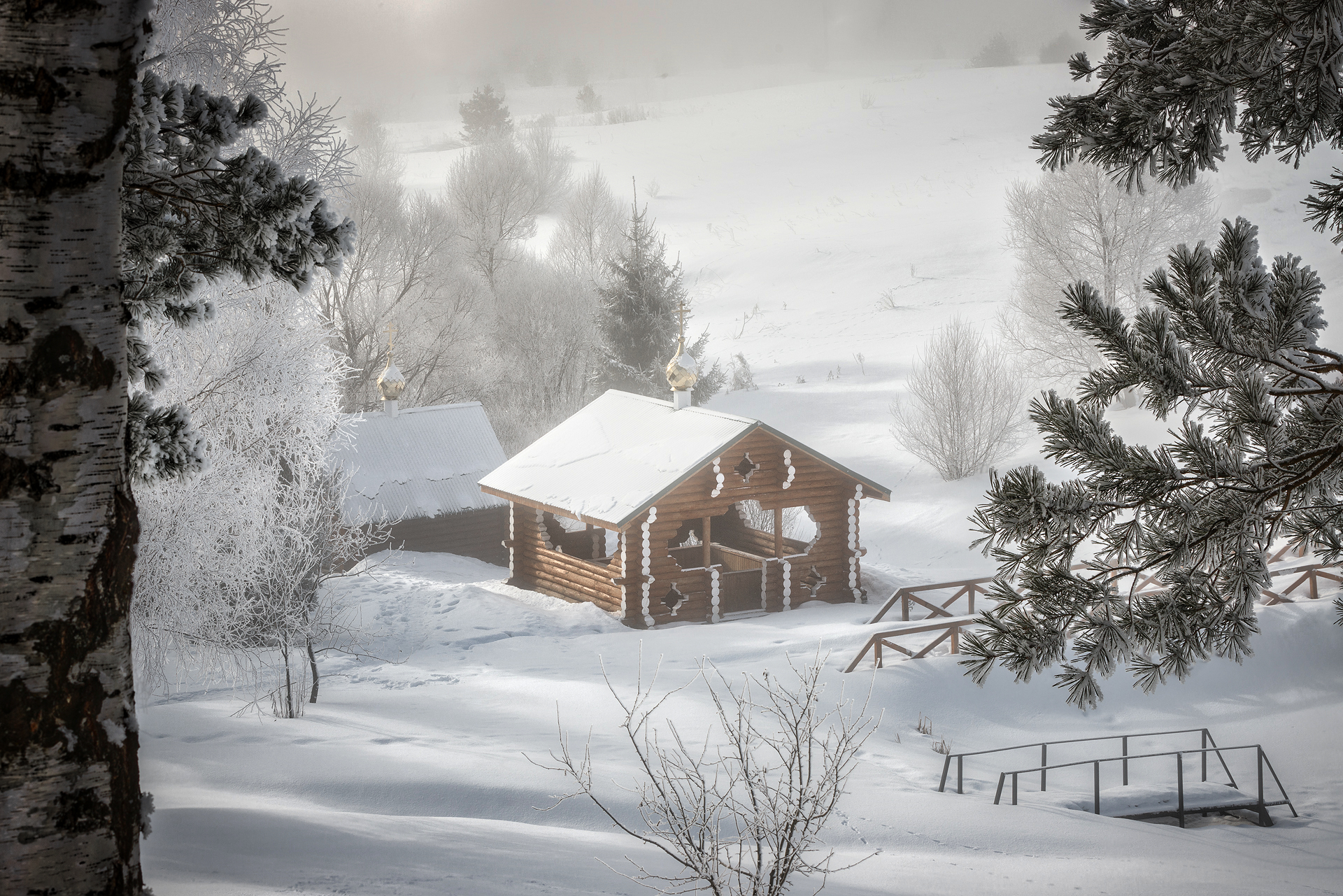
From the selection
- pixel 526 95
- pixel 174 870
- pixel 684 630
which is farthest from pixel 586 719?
pixel 526 95

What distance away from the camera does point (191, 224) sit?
539 cm

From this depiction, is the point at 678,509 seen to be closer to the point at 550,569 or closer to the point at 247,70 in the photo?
the point at 550,569

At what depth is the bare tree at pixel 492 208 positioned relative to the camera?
45562mm

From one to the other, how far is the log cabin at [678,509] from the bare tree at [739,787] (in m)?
4.82

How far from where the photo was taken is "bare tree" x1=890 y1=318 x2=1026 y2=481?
31.8 metres

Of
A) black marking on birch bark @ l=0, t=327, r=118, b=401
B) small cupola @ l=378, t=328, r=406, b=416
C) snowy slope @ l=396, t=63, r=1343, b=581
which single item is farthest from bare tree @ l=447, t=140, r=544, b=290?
black marking on birch bark @ l=0, t=327, r=118, b=401

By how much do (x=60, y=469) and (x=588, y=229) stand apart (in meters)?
45.9

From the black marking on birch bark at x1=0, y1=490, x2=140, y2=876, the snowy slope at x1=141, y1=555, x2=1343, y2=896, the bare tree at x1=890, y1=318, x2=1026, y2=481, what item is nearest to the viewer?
the black marking on birch bark at x1=0, y1=490, x2=140, y2=876

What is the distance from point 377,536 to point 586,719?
39.5ft

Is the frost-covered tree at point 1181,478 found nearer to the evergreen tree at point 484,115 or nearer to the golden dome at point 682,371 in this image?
the golden dome at point 682,371

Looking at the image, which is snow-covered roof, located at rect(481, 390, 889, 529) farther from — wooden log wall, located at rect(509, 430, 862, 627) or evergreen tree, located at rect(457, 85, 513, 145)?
evergreen tree, located at rect(457, 85, 513, 145)

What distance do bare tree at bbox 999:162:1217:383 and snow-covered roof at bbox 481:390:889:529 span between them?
648 inches

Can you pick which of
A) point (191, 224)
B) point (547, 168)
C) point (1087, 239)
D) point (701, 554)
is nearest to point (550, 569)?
point (701, 554)

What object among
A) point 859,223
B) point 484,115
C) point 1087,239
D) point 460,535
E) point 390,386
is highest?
point 484,115
